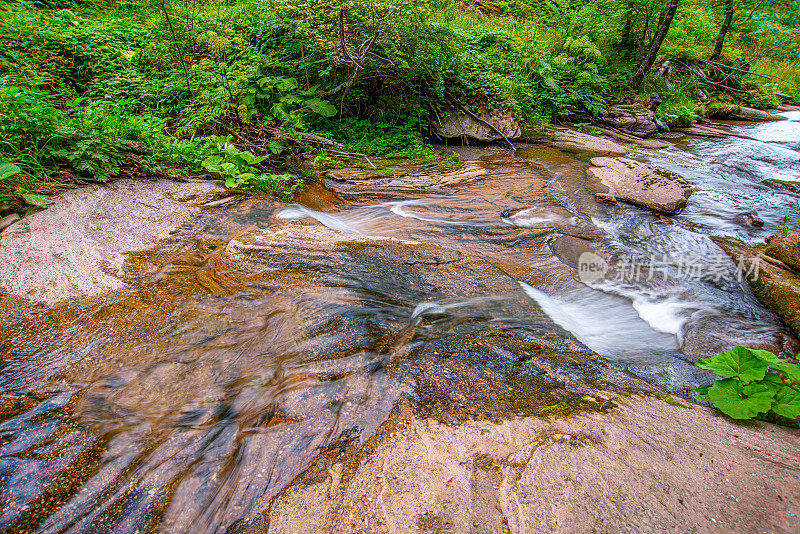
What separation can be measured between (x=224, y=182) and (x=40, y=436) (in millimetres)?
3793

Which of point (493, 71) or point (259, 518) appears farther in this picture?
point (493, 71)

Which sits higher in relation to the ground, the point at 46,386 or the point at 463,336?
the point at 46,386

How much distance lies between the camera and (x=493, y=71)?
30.6 feet

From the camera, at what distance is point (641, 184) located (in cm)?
622

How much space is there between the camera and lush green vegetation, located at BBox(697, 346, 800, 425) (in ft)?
6.82

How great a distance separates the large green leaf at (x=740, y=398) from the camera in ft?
6.97

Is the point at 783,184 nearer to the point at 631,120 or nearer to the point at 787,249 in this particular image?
the point at 787,249

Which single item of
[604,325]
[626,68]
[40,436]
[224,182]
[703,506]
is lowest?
[604,325]

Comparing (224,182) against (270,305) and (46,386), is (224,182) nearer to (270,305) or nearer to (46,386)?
(270,305)

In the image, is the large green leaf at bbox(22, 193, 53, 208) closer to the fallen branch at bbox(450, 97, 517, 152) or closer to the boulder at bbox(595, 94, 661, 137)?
the fallen branch at bbox(450, 97, 517, 152)

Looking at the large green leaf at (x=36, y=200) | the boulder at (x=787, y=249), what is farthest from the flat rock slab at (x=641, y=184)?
the large green leaf at (x=36, y=200)

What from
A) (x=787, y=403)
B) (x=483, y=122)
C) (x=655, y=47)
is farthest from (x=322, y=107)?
(x=655, y=47)

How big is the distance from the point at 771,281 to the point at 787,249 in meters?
0.73

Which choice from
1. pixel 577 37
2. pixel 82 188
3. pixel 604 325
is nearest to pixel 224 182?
pixel 82 188
